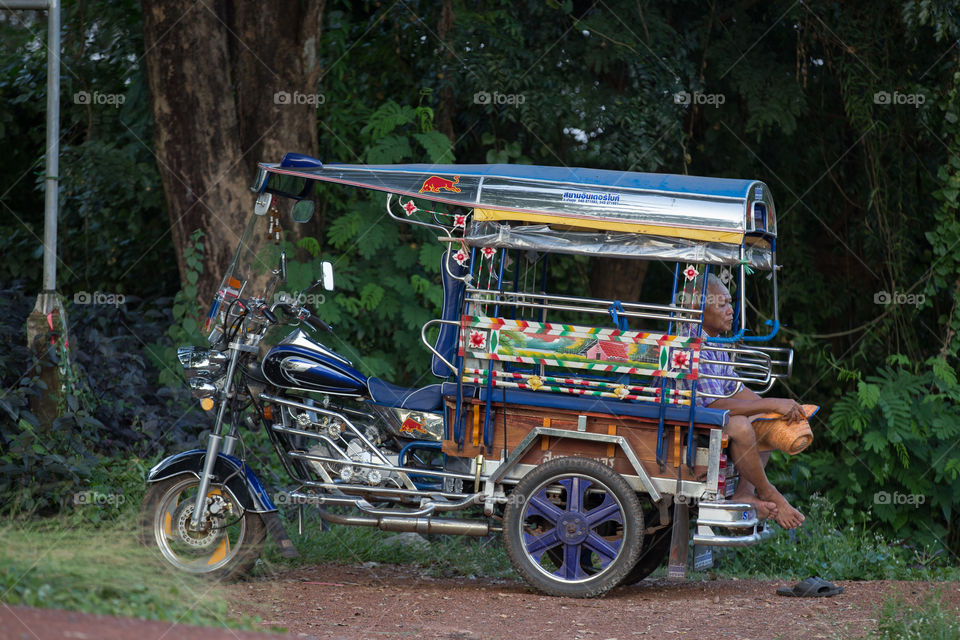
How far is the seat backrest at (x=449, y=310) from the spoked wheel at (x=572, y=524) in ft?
2.63

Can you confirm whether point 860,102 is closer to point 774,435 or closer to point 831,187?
point 831,187

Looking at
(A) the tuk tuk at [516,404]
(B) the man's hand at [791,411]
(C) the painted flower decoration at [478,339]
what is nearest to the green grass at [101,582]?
(A) the tuk tuk at [516,404]

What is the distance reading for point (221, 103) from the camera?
29.7 ft

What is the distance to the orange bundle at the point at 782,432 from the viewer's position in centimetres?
612

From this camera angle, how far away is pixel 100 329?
9.48 meters

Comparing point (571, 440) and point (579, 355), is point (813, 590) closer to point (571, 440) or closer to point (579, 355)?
point (571, 440)

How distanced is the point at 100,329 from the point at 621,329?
17.5 ft

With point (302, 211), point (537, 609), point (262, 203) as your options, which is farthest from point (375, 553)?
point (262, 203)

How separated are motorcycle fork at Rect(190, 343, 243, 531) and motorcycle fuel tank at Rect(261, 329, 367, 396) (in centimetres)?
18

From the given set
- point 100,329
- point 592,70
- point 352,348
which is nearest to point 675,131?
point 592,70

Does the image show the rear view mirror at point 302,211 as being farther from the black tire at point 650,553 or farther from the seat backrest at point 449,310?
the black tire at point 650,553

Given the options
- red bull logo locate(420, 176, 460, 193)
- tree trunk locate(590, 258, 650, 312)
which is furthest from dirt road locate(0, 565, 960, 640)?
tree trunk locate(590, 258, 650, 312)

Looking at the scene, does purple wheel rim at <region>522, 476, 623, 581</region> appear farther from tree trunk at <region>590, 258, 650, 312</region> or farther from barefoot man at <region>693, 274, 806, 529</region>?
tree trunk at <region>590, 258, 650, 312</region>

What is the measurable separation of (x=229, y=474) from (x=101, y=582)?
1.44 meters
